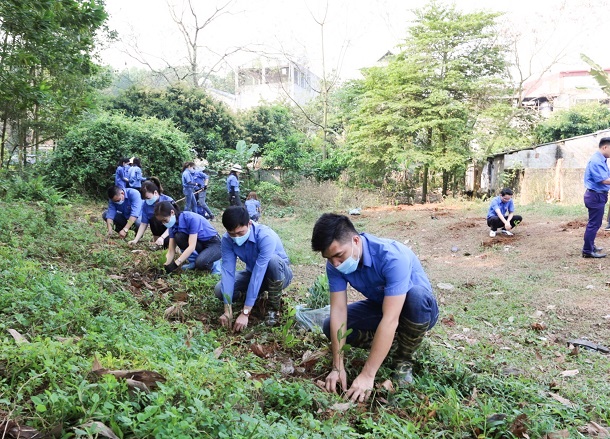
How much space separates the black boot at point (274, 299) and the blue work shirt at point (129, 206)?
3.63 metres

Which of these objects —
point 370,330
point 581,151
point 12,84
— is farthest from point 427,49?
point 370,330

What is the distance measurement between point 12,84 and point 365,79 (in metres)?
15.0

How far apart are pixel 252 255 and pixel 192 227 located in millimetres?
1333

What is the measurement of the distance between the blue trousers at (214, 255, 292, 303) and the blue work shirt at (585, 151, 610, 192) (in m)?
5.02

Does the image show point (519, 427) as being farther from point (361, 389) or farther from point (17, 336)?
point (17, 336)

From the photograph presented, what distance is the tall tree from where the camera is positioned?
16.0m

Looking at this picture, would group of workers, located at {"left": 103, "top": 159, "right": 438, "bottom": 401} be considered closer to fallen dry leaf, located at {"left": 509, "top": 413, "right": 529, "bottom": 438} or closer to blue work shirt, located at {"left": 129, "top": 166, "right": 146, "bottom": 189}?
fallen dry leaf, located at {"left": 509, "top": 413, "right": 529, "bottom": 438}

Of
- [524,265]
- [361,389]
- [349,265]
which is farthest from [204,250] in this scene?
[524,265]

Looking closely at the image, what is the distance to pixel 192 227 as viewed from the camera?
4.99m

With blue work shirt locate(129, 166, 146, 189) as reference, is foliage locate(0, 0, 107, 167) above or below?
above

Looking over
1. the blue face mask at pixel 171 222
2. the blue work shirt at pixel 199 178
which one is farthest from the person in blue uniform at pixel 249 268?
the blue work shirt at pixel 199 178

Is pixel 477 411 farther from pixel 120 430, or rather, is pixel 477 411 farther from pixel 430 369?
pixel 120 430

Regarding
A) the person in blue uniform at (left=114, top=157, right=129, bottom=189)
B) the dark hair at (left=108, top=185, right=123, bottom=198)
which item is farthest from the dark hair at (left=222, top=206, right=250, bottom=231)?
the person in blue uniform at (left=114, top=157, right=129, bottom=189)

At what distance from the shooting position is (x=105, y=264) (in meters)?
4.89
